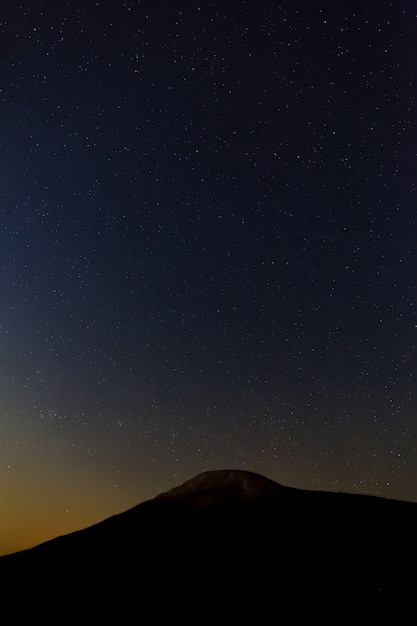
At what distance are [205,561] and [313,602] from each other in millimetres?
4473

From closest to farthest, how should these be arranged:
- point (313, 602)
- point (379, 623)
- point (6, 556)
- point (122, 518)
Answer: point (379, 623) < point (313, 602) < point (6, 556) < point (122, 518)

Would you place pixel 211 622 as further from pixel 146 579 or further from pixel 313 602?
pixel 146 579

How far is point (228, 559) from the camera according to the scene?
16.3 metres

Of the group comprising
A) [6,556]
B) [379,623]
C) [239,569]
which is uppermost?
[6,556]

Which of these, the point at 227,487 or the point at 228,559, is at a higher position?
the point at 227,487

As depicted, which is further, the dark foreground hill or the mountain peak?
the mountain peak

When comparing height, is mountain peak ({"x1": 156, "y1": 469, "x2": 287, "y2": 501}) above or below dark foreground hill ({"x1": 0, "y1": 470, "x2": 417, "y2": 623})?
above

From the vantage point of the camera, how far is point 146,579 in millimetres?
15961

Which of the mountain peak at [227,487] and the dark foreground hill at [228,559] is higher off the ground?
the mountain peak at [227,487]

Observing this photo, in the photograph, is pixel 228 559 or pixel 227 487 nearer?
pixel 228 559

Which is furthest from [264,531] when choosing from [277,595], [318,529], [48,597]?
[48,597]

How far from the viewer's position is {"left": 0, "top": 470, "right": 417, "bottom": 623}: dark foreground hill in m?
13.4

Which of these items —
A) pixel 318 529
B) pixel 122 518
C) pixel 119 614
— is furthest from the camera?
pixel 122 518

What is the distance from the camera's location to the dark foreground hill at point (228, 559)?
13.4 meters
